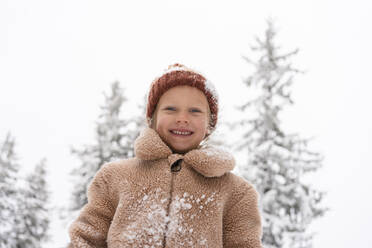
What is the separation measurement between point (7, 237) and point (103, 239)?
20.6 metres

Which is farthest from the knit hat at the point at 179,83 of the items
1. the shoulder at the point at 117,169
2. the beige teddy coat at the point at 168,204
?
the shoulder at the point at 117,169

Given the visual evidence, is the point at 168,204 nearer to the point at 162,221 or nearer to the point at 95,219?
the point at 162,221

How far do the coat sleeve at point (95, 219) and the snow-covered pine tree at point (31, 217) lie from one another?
20.2m

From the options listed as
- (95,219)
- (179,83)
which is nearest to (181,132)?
(179,83)

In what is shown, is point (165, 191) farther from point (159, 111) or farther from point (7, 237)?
point (7, 237)

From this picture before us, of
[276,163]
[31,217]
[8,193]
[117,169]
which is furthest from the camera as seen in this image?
[31,217]

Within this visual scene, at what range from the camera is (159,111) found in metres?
2.79

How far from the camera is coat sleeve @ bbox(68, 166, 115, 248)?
2.32 metres

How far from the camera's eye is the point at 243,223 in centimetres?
239

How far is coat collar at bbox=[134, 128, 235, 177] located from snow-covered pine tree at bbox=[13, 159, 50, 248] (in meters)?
20.4

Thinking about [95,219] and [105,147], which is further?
[105,147]

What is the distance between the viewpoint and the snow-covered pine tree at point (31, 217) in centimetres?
2088

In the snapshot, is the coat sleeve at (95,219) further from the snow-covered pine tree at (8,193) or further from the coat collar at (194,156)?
the snow-covered pine tree at (8,193)

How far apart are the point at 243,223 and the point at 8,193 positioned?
71.2 ft
